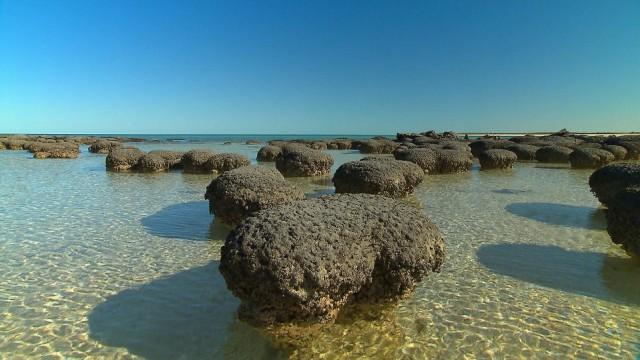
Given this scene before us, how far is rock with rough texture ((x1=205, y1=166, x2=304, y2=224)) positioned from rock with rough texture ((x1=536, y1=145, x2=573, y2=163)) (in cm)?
2582

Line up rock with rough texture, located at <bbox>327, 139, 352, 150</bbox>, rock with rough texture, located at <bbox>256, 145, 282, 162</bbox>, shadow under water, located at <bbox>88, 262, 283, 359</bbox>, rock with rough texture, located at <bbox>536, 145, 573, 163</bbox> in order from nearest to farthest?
shadow under water, located at <bbox>88, 262, 283, 359</bbox> < rock with rough texture, located at <bbox>536, 145, 573, 163</bbox> < rock with rough texture, located at <bbox>256, 145, 282, 162</bbox> < rock with rough texture, located at <bbox>327, 139, 352, 150</bbox>

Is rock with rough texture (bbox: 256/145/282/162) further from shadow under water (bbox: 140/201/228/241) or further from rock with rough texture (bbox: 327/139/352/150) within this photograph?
rock with rough texture (bbox: 327/139/352/150)

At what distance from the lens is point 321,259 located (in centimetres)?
484

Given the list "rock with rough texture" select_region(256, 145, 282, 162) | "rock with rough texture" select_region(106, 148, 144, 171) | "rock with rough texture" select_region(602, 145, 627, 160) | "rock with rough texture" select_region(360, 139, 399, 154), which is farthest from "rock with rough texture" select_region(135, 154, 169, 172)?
"rock with rough texture" select_region(602, 145, 627, 160)

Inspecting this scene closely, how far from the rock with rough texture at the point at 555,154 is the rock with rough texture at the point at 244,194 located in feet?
84.7

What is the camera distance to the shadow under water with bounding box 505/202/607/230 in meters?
11.1

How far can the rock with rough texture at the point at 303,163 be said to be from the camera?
68.4 feet

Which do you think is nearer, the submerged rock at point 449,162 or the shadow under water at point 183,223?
the shadow under water at point 183,223

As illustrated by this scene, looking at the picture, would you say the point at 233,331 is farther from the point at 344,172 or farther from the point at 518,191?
the point at 518,191

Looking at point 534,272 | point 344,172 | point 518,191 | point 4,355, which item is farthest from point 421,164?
point 4,355

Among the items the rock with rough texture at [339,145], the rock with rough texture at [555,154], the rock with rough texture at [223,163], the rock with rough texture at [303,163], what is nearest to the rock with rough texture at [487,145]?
the rock with rough texture at [555,154]

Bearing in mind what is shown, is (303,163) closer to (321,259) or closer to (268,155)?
(268,155)

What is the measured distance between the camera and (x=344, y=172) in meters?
14.3

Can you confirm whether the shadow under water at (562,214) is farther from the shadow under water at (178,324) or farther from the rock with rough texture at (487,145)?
the rock with rough texture at (487,145)
